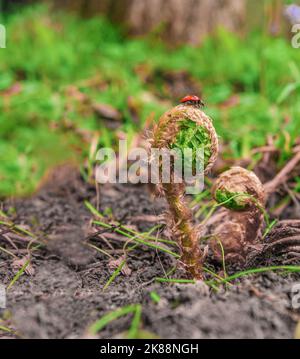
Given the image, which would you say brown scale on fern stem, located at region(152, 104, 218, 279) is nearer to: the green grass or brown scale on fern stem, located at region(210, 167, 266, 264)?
brown scale on fern stem, located at region(210, 167, 266, 264)

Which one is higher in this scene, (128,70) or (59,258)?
(128,70)

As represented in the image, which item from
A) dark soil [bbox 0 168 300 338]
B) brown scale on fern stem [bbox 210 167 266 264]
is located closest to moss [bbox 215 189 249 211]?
brown scale on fern stem [bbox 210 167 266 264]

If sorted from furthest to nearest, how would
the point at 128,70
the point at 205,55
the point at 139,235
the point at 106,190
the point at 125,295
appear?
the point at 205,55, the point at 128,70, the point at 106,190, the point at 139,235, the point at 125,295

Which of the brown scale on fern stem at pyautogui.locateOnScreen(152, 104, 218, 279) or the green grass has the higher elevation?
the brown scale on fern stem at pyautogui.locateOnScreen(152, 104, 218, 279)

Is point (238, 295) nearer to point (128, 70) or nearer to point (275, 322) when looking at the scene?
point (275, 322)

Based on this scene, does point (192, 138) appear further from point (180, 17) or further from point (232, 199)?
point (180, 17)

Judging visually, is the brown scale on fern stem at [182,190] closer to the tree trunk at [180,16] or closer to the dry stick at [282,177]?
the dry stick at [282,177]

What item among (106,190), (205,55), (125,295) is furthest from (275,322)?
(205,55)
